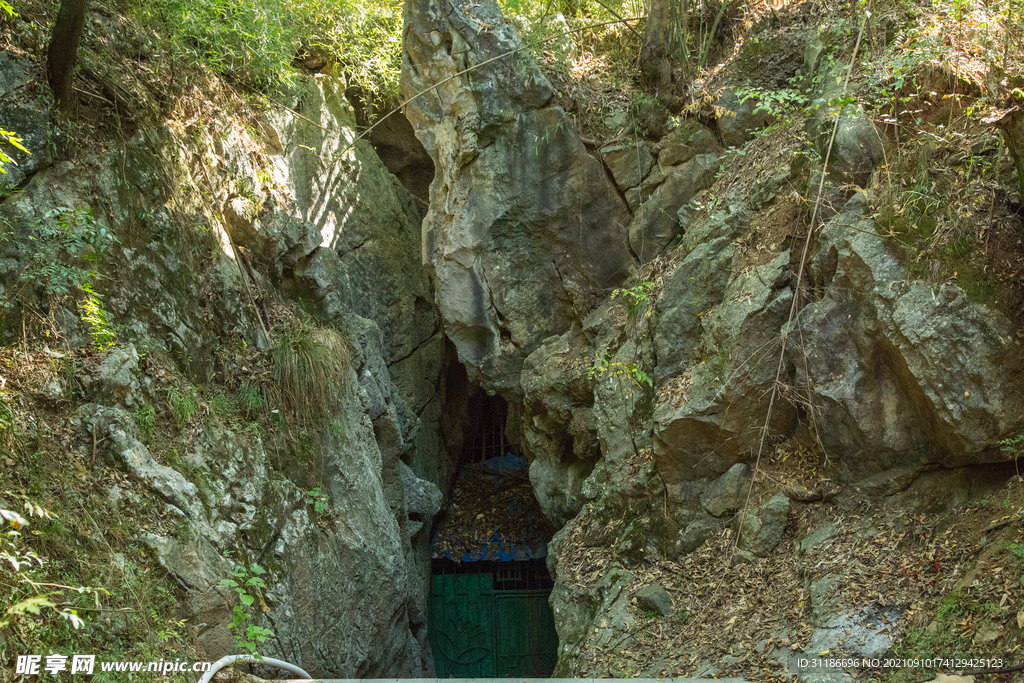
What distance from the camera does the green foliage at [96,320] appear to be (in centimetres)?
527

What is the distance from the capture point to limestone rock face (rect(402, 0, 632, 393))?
8281mm

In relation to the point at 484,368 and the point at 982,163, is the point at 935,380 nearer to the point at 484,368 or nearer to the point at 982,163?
the point at 982,163

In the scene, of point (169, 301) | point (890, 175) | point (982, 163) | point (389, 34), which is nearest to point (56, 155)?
point (169, 301)

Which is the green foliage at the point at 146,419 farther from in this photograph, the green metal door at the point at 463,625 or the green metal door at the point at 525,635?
the green metal door at the point at 525,635

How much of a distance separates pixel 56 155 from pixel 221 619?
13.2ft

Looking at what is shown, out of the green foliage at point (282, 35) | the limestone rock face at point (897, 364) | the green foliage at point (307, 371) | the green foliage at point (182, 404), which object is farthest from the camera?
the green foliage at point (282, 35)

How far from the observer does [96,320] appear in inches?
208

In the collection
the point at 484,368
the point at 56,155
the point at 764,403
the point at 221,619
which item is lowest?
the point at 221,619

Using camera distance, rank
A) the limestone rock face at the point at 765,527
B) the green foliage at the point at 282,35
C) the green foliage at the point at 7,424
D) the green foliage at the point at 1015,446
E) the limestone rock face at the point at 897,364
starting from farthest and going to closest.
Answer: the green foliage at the point at 282,35, the limestone rock face at the point at 765,527, the limestone rock face at the point at 897,364, the green foliage at the point at 1015,446, the green foliage at the point at 7,424

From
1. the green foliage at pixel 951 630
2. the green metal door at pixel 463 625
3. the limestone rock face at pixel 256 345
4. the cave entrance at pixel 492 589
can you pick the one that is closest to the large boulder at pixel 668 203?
the limestone rock face at pixel 256 345

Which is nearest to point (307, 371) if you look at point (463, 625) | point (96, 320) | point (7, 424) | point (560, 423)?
point (96, 320)

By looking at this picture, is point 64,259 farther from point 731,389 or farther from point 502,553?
point 502,553

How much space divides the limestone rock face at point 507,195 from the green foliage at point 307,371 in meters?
2.18

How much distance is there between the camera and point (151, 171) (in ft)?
21.5
